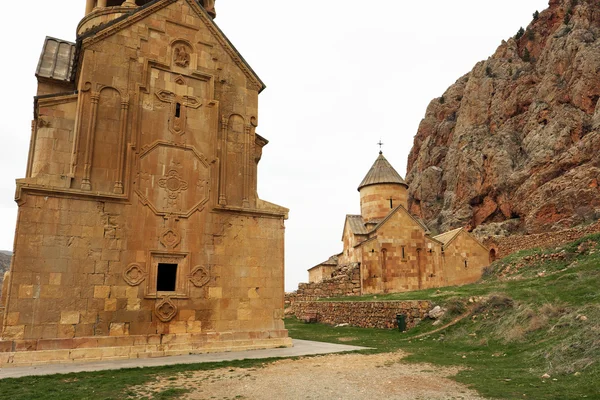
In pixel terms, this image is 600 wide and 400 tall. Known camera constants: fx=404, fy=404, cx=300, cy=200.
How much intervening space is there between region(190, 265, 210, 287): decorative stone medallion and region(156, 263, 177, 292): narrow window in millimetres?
476

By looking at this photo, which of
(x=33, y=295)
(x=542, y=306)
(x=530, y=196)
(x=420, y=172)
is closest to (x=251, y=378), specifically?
(x=33, y=295)

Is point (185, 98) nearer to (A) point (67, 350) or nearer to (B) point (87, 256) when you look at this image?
(B) point (87, 256)

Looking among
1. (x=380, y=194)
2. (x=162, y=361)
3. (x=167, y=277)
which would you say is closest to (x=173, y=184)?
(x=167, y=277)

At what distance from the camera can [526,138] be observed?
4200 centimetres

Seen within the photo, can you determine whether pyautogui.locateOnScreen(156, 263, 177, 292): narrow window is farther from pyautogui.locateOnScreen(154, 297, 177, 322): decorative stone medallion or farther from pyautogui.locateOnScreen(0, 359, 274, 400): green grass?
pyautogui.locateOnScreen(0, 359, 274, 400): green grass

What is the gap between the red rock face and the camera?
1367 inches

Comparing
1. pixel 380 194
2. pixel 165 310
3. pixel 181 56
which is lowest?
pixel 165 310

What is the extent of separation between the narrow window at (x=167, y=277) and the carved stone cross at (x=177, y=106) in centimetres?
380

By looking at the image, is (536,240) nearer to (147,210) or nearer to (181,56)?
(181,56)

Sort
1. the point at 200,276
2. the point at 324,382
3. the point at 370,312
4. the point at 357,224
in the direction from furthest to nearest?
the point at 357,224 < the point at 370,312 < the point at 200,276 < the point at 324,382

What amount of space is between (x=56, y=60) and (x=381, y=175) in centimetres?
2041

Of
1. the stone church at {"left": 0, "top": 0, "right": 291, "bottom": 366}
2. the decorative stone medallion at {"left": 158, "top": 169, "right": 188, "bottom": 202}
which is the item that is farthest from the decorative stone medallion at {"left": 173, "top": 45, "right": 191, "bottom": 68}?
the decorative stone medallion at {"left": 158, "top": 169, "right": 188, "bottom": 202}

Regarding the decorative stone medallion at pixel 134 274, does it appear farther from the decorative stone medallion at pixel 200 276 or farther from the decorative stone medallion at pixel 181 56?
the decorative stone medallion at pixel 181 56

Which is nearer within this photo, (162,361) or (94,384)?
(94,384)
